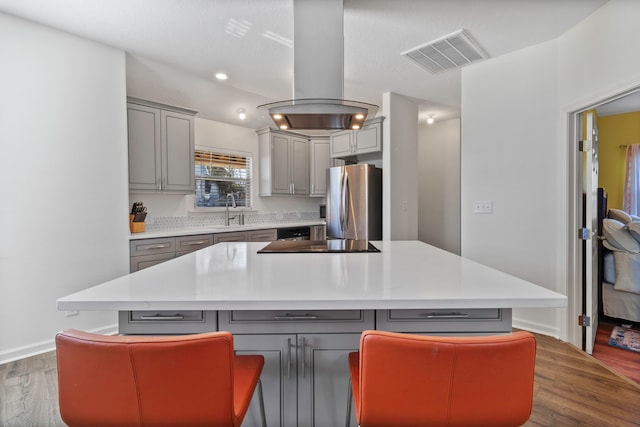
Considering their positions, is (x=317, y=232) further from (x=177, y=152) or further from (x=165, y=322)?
(x=165, y=322)

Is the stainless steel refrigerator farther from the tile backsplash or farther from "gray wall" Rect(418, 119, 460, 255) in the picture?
"gray wall" Rect(418, 119, 460, 255)

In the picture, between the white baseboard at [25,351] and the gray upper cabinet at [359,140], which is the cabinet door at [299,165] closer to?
the gray upper cabinet at [359,140]

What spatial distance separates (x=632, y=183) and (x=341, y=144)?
4245 millimetres

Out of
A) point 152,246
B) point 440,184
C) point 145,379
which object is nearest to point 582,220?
point 440,184

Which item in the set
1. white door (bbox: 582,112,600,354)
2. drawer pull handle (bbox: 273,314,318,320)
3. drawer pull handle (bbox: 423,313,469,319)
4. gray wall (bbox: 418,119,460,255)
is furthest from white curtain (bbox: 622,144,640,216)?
drawer pull handle (bbox: 273,314,318,320)

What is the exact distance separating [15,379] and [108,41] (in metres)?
2.61

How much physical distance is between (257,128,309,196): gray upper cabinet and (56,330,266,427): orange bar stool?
13.5 feet

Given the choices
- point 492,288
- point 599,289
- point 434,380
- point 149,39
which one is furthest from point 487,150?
point 149,39

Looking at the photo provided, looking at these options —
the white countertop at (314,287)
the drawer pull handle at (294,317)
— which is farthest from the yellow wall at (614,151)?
the drawer pull handle at (294,317)

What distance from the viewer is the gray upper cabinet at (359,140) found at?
13.2 feet

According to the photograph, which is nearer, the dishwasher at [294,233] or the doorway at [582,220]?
the doorway at [582,220]

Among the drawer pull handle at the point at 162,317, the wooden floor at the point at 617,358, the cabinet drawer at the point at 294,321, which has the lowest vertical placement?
the wooden floor at the point at 617,358

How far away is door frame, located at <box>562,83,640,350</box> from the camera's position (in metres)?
2.48

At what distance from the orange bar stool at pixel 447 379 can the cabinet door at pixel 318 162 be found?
4556 millimetres
